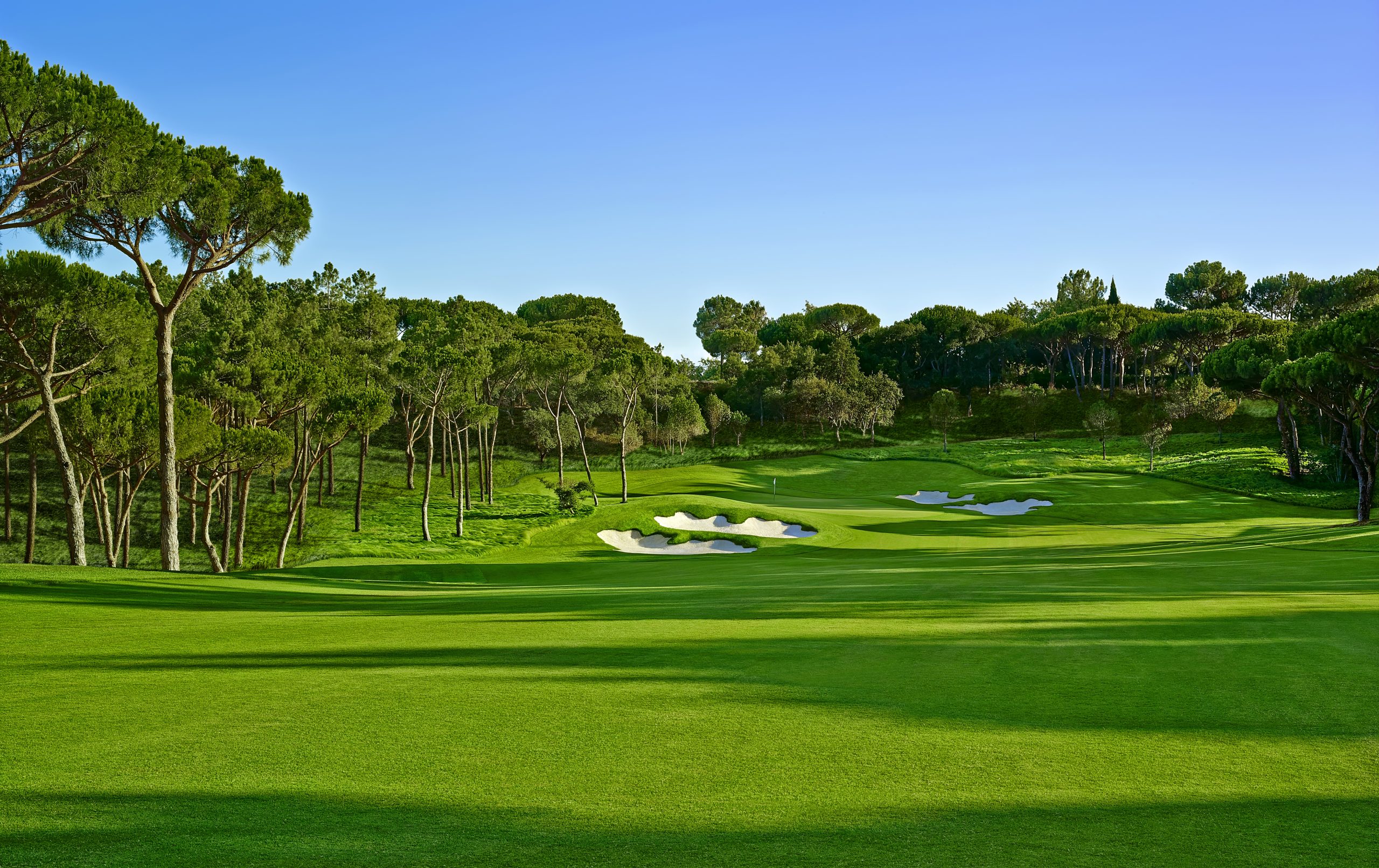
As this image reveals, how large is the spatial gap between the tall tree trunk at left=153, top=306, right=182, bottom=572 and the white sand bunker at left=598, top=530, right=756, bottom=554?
16.3 meters

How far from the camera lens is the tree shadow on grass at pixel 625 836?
13.2 feet

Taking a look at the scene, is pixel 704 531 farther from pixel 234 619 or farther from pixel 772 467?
pixel 772 467

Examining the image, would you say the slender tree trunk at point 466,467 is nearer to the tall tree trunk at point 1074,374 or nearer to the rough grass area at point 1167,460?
the rough grass area at point 1167,460

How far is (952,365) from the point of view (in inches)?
4306

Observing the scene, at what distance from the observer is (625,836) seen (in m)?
4.33

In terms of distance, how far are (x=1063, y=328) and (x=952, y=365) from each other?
54.9ft

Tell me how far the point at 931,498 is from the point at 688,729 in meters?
51.2

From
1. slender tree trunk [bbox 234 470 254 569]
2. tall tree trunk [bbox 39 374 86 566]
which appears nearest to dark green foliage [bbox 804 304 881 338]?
slender tree trunk [bbox 234 470 254 569]

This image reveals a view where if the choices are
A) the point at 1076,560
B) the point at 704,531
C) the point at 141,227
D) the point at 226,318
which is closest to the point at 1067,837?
the point at 1076,560

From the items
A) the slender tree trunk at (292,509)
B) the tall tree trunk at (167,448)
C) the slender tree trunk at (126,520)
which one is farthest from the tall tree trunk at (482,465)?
the tall tree trunk at (167,448)

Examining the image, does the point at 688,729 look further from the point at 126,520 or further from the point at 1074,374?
the point at 1074,374

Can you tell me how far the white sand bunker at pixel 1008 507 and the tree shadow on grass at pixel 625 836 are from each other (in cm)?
4447

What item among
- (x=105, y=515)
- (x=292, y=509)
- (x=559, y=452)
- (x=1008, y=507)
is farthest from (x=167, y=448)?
(x=1008, y=507)

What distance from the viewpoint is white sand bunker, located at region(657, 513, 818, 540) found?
3672cm
